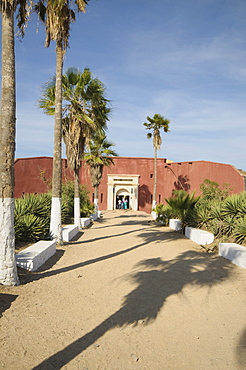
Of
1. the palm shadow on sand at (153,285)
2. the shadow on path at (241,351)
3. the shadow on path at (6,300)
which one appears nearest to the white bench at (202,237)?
the palm shadow on sand at (153,285)

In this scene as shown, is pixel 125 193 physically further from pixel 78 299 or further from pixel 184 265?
pixel 78 299

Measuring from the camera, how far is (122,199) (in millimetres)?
37500

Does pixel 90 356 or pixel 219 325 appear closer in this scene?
pixel 90 356

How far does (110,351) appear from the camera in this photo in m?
3.46

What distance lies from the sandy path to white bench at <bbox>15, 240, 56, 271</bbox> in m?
0.25

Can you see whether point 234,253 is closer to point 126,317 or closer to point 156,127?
point 126,317

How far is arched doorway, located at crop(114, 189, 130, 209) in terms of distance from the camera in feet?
117

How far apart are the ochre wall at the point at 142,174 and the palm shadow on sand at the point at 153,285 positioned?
20851 mm

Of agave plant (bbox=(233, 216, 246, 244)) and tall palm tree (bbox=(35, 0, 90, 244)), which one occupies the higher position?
tall palm tree (bbox=(35, 0, 90, 244))

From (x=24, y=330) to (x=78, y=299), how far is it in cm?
134

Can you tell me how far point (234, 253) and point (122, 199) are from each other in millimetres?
30006

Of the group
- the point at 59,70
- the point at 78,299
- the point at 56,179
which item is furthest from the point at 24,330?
the point at 59,70

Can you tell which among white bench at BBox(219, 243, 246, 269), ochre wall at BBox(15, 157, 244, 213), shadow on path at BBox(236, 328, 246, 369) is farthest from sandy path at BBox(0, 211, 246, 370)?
ochre wall at BBox(15, 157, 244, 213)

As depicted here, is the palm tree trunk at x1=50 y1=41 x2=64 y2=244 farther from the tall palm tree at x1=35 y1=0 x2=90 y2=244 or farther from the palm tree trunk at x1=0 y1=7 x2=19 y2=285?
the palm tree trunk at x1=0 y1=7 x2=19 y2=285
